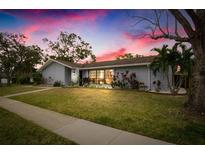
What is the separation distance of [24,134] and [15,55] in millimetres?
27647

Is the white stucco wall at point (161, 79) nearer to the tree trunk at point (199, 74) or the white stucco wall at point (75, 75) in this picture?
the tree trunk at point (199, 74)

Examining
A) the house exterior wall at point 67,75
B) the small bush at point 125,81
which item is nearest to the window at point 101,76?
the small bush at point 125,81

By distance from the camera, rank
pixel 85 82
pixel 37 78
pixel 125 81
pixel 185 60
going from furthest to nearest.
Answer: pixel 37 78, pixel 85 82, pixel 125 81, pixel 185 60

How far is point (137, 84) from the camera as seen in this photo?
568 inches

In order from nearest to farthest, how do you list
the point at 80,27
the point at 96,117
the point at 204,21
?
the point at 96,117, the point at 204,21, the point at 80,27

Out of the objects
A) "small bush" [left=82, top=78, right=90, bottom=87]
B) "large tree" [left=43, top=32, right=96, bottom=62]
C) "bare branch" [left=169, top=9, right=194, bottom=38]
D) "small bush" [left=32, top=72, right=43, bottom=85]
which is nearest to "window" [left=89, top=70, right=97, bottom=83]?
"small bush" [left=82, top=78, right=90, bottom=87]

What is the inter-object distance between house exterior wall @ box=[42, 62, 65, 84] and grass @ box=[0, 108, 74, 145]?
1538 centimetres

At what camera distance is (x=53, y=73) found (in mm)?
21719

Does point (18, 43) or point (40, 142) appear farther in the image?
point (18, 43)

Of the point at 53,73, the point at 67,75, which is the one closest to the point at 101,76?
the point at 67,75

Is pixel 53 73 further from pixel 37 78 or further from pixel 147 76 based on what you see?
pixel 147 76

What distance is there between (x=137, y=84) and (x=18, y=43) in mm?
23024

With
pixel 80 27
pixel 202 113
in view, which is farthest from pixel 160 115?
pixel 80 27
